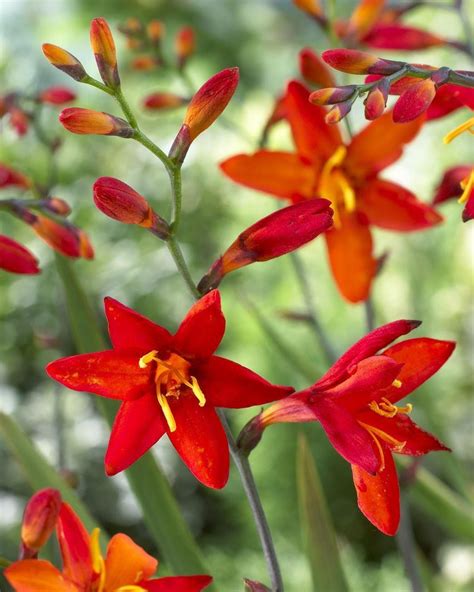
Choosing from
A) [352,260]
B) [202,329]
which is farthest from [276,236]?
[352,260]

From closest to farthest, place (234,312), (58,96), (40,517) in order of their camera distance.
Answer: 1. (40,517)
2. (58,96)
3. (234,312)

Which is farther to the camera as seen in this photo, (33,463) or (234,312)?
(234,312)

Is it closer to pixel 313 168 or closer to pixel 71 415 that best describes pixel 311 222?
pixel 313 168

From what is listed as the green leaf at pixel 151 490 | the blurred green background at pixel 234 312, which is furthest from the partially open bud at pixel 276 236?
the blurred green background at pixel 234 312

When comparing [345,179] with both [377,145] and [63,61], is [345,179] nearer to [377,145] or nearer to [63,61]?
[377,145]

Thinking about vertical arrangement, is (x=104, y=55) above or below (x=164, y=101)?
above

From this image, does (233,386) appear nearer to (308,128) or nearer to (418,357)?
(418,357)

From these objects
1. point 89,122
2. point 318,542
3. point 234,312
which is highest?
point 89,122

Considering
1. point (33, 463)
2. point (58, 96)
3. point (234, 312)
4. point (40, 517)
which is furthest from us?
point (234, 312)

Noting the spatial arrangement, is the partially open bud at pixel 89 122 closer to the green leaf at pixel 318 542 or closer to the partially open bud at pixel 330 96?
the partially open bud at pixel 330 96
